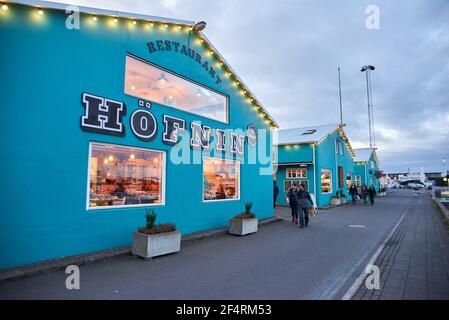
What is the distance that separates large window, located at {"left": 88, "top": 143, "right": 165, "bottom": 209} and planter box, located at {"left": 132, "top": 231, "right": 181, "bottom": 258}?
140 centimetres

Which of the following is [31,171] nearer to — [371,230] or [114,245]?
[114,245]

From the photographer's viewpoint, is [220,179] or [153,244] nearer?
[153,244]

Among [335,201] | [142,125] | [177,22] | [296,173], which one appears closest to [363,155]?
[335,201]

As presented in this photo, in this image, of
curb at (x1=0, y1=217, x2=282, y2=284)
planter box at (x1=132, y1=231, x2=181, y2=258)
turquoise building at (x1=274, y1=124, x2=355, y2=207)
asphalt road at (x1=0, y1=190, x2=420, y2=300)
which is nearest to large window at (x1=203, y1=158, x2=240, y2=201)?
asphalt road at (x1=0, y1=190, x2=420, y2=300)

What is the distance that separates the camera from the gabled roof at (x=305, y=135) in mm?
20797

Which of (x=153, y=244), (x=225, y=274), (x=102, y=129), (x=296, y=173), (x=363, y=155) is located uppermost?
(x=363, y=155)

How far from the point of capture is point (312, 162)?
19969mm

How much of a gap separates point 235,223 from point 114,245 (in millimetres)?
4170

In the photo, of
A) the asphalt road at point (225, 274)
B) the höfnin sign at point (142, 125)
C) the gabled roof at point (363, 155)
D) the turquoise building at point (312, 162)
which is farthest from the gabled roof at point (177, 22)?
the gabled roof at point (363, 155)

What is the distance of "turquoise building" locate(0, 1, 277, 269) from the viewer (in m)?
5.61

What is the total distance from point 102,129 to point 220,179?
5.33 m

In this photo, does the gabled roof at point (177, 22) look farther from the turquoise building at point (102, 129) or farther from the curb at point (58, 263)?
the curb at point (58, 263)

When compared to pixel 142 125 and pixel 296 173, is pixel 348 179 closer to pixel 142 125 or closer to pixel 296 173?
pixel 296 173
